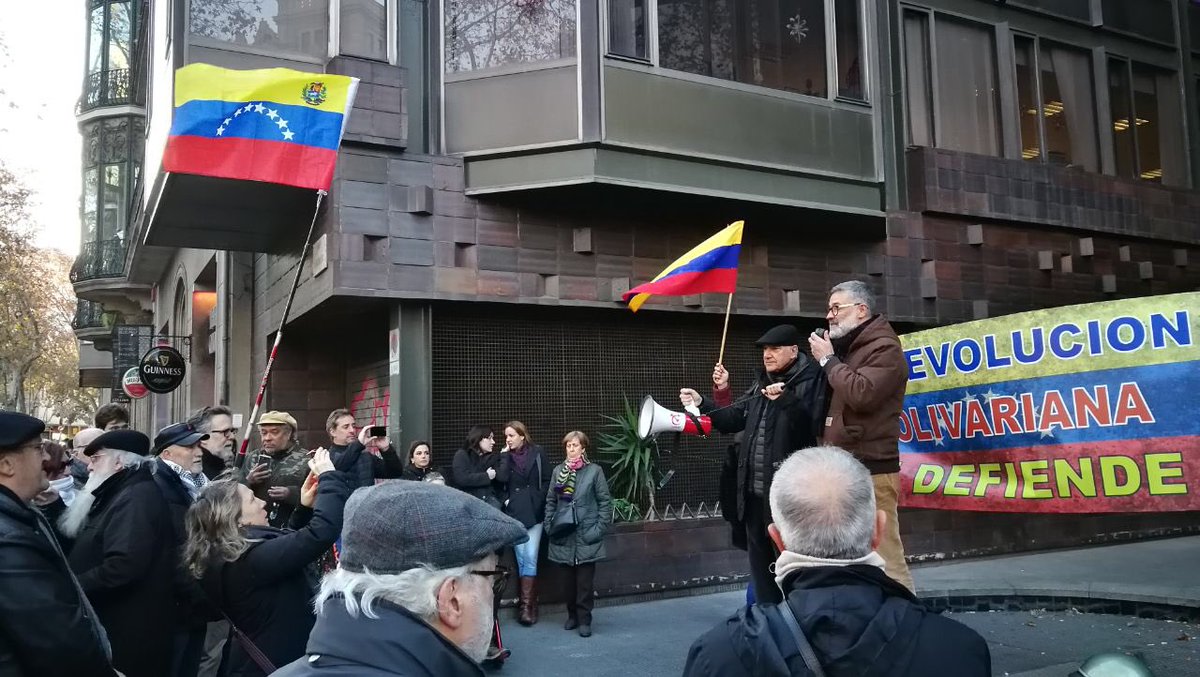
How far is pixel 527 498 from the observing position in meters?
9.50

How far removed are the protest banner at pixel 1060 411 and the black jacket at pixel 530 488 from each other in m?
3.57

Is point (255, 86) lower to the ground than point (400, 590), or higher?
higher

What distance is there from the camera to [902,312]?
12836 mm

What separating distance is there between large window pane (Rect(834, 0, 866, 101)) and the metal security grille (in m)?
3.08

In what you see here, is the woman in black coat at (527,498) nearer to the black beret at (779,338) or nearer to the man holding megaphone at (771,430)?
the man holding megaphone at (771,430)

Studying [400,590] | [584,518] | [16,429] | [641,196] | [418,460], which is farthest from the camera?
[641,196]

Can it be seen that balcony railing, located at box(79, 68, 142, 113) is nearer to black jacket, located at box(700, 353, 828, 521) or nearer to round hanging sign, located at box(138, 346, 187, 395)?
round hanging sign, located at box(138, 346, 187, 395)

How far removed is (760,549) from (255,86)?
5.51 meters

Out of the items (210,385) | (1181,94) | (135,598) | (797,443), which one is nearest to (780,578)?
(135,598)

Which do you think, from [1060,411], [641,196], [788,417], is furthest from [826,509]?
[641,196]

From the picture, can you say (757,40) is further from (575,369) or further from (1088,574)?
(1088,574)

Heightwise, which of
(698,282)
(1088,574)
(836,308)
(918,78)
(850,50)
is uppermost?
(850,50)

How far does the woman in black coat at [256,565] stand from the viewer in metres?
3.99

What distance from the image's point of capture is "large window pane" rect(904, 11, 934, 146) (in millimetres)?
13289
